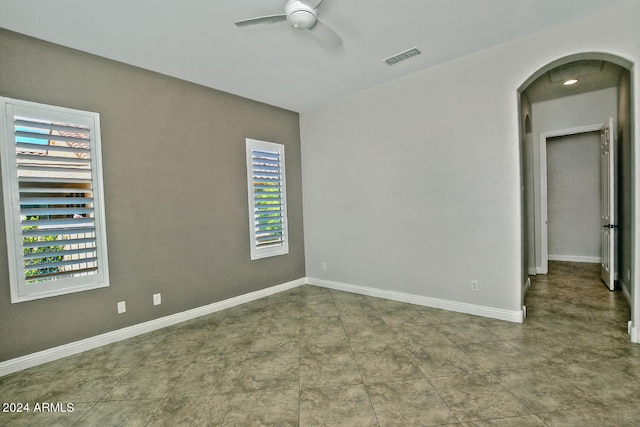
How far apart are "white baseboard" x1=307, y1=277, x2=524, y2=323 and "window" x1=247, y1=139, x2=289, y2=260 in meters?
1.04

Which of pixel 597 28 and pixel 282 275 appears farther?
pixel 282 275

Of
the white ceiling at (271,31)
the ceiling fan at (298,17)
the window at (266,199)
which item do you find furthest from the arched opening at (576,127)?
the window at (266,199)

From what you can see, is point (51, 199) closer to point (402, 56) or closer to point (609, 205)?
point (402, 56)

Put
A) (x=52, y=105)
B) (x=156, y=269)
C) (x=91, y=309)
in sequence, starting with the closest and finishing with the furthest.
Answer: (x=52, y=105) < (x=91, y=309) < (x=156, y=269)

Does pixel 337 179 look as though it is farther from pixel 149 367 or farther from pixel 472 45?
pixel 149 367

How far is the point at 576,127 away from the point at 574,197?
1.79 m

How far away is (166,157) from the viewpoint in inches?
135

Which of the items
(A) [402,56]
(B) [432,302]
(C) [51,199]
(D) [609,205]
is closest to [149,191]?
(C) [51,199]

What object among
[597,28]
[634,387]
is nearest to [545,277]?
[634,387]

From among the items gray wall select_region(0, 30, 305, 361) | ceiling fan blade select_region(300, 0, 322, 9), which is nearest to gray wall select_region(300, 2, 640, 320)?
gray wall select_region(0, 30, 305, 361)

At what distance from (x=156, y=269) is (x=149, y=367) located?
3.72 feet

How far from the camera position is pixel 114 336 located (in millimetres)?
3010

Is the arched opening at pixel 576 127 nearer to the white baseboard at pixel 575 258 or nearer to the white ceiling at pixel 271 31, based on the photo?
the white baseboard at pixel 575 258

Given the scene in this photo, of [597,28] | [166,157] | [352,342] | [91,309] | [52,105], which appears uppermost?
[597,28]
